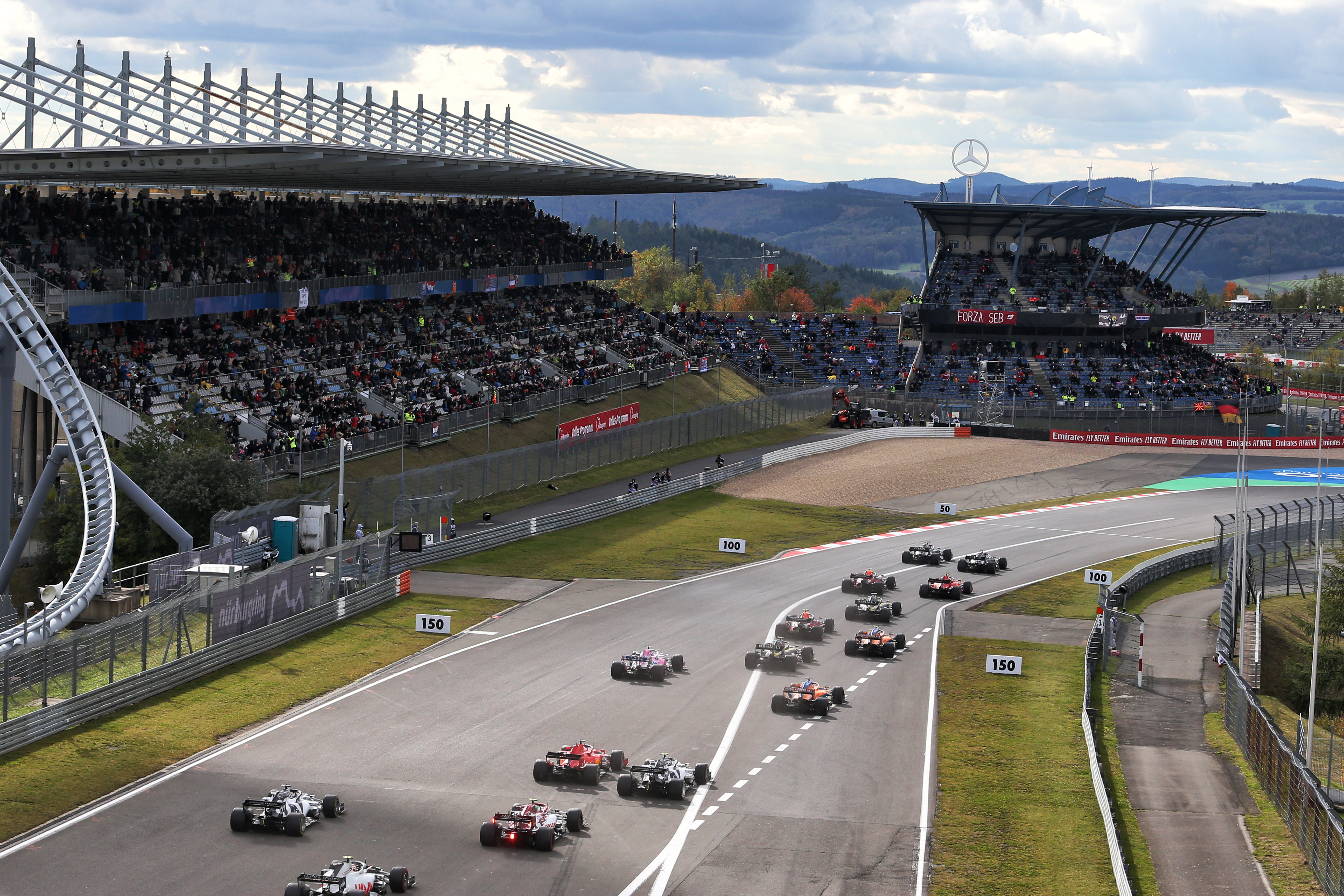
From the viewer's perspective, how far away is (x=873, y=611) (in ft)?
146

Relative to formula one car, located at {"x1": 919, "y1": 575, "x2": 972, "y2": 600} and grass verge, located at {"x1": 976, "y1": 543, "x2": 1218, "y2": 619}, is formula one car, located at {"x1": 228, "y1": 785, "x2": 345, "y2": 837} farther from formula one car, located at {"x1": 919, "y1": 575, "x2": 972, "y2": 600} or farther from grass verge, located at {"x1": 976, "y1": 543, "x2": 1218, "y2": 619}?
formula one car, located at {"x1": 919, "y1": 575, "x2": 972, "y2": 600}

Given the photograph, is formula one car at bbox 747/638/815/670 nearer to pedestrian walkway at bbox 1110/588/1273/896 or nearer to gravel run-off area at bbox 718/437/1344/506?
pedestrian walkway at bbox 1110/588/1273/896

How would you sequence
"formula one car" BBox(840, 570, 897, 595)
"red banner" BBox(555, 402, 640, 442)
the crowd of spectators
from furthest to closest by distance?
1. "red banner" BBox(555, 402, 640, 442)
2. the crowd of spectators
3. "formula one car" BBox(840, 570, 897, 595)

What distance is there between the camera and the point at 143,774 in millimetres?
28188

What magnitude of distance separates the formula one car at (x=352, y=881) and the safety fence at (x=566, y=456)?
2859cm

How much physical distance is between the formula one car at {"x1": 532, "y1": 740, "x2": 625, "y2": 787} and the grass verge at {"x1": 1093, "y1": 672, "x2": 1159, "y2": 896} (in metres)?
10.1

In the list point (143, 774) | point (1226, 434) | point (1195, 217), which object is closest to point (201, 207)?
point (143, 774)

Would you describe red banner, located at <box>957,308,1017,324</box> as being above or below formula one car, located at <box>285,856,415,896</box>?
above

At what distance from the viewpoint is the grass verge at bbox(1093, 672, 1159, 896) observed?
2498 centimetres

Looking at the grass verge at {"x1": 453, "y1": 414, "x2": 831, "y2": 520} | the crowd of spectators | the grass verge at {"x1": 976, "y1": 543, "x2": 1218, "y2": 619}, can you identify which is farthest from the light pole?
the grass verge at {"x1": 976, "y1": 543, "x2": 1218, "y2": 619}

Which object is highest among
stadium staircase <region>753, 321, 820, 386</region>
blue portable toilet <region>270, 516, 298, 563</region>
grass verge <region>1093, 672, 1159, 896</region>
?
stadium staircase <region>753, 321, 820, 386</region>

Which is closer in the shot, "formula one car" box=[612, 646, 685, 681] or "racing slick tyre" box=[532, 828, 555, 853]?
"racing slick tyre" box=[532, 828, 555, 853]

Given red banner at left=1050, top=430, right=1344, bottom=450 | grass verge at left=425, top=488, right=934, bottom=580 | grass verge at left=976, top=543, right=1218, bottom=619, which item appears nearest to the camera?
grass verge at left=976, top=543, right=1218, bottom=619

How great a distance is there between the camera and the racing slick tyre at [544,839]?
24.4m
